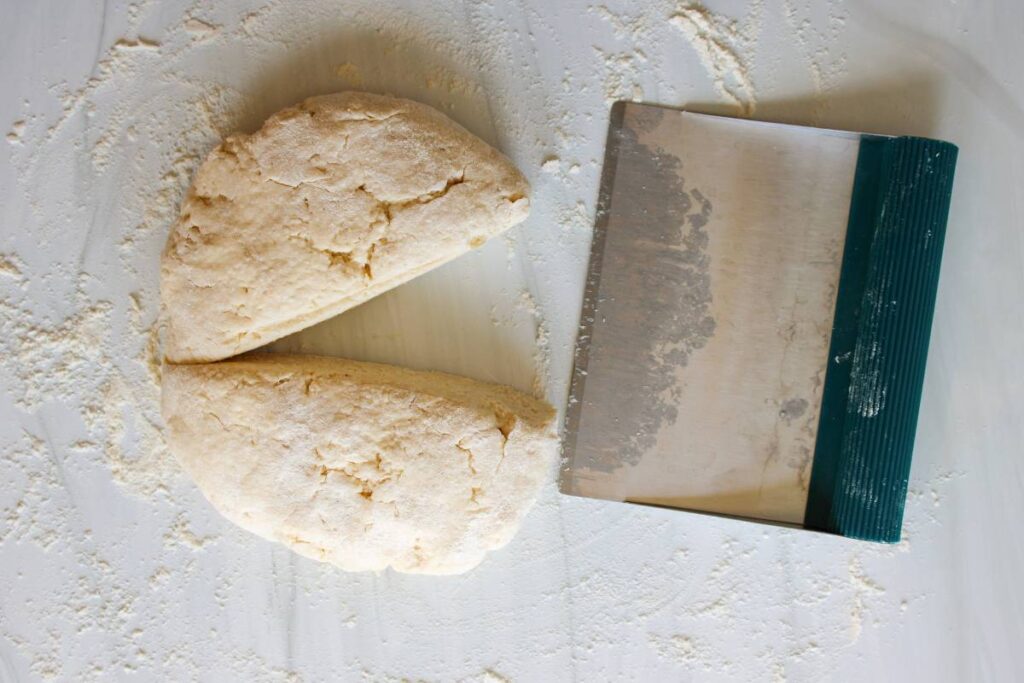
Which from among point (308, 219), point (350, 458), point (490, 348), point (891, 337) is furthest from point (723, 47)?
point (350, 458)

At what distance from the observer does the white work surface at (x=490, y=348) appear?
154 centimetres

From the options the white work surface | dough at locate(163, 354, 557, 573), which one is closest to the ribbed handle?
the white work surface

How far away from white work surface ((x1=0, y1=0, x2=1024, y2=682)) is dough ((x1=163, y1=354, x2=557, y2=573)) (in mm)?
159

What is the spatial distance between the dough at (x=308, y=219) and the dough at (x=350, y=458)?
0.11 m

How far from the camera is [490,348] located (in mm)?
1572

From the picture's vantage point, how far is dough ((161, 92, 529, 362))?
1380mm

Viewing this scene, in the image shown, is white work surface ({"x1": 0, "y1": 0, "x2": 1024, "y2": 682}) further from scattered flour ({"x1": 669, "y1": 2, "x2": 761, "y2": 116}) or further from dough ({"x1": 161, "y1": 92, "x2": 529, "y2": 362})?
dough ({"x1": 161, "y1": 92, "x2": 529, "y2": 362})

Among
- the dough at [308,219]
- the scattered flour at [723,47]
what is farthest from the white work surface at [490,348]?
the dough at [308,219]

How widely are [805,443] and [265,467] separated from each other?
117cm

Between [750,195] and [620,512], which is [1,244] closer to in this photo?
[620,512]

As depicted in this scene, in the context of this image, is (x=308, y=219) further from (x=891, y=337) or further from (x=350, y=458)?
(x=891, y=337)

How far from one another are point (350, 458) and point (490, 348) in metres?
0.39

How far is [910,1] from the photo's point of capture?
5.14ft

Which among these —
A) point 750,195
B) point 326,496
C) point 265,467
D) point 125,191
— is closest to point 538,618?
point 326,496
